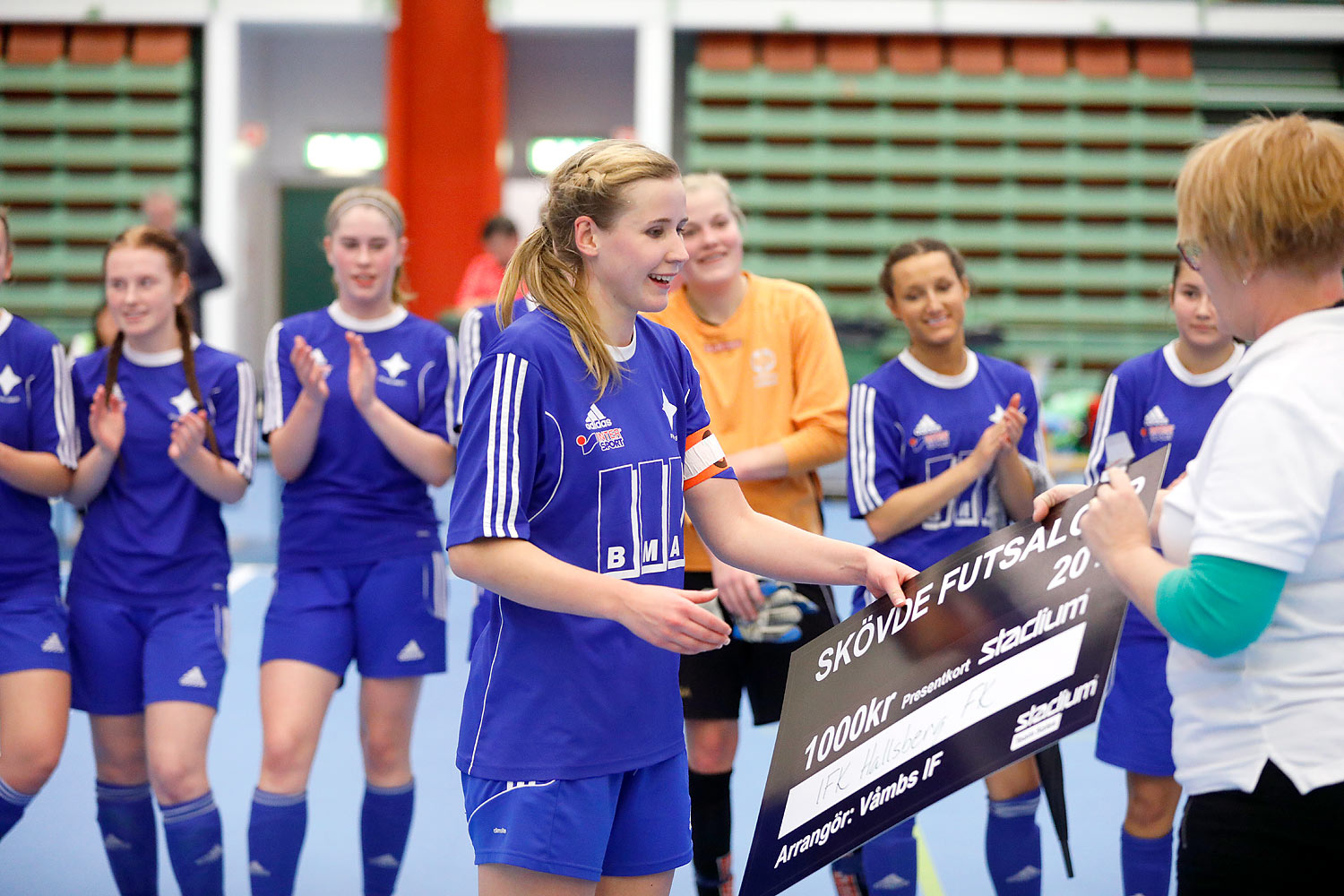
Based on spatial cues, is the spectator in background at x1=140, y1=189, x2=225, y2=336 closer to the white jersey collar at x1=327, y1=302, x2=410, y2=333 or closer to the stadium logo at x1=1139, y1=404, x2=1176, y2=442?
the white jersey collar at x1=327, y1=302, x2=410, y2=333

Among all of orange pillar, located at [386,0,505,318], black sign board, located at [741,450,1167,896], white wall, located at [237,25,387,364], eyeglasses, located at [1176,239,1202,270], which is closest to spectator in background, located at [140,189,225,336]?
orange pillar, located at [386,0,505,318]

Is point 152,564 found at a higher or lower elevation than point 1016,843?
higher

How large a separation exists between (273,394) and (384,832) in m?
1.09

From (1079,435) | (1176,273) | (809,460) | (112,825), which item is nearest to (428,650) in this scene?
(112,825)

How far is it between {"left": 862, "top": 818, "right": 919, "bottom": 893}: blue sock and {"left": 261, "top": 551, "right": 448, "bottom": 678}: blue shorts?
3.62 feet

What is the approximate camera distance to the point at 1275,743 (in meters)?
1.30

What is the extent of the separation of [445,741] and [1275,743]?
350cm

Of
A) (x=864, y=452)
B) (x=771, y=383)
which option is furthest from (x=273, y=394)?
(x=864, y=452)

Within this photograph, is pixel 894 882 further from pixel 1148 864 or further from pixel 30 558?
pixel 30 558

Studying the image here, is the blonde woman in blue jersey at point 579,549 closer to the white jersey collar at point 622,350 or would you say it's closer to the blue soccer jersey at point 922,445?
the white jersey collar at point 622,350

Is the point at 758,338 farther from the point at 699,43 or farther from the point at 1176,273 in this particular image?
the point at 699,43

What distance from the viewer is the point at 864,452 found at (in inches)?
109

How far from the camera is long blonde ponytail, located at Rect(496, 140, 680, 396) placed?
5.59ft

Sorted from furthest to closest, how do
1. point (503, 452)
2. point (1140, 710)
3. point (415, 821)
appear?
point (415, 821)
point (1140, 710)
point (503, 452)
